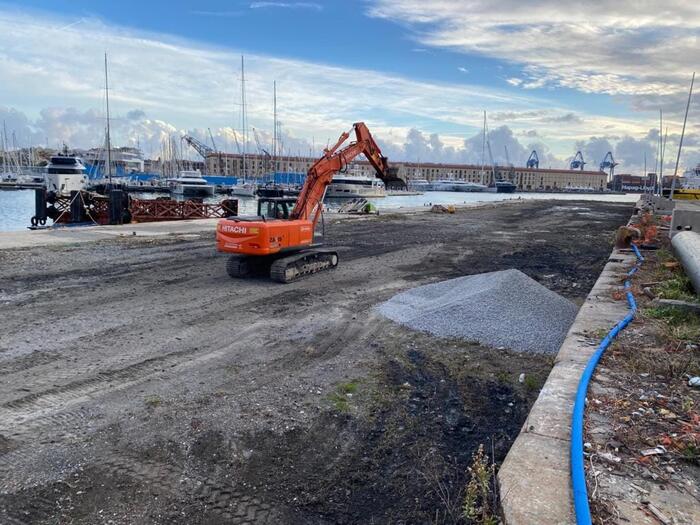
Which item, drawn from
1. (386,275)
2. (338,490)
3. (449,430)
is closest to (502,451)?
(449,430)

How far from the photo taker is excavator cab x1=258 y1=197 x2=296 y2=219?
13.2 m

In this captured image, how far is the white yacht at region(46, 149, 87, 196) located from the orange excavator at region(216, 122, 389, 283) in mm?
24124

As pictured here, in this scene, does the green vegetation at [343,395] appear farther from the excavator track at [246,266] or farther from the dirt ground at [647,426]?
the excavator track at [246,266]

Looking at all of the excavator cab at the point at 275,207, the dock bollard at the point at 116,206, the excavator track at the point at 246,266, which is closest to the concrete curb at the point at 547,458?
the excavator track at the point at 246,266

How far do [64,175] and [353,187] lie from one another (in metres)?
49.3

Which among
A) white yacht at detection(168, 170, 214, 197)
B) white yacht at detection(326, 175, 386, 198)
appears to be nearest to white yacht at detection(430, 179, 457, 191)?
white yacht at detection(326, 175, 386, 198)

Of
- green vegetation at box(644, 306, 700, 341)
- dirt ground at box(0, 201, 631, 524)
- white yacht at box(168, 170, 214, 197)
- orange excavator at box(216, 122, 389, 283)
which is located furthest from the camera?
white yacht at box(168, 170, 214, 197)

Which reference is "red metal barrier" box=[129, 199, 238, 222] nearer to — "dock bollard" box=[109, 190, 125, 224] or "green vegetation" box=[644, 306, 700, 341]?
"dock bollard" box=[109, 190, 125, 224]

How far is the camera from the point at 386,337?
27.4ft

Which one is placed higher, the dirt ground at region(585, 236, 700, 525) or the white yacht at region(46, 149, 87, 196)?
the white yacht at region(46, 149, 87, 196)

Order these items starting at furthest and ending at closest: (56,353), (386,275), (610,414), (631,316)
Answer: (386,275), (631,316), (56,353), (610,414)

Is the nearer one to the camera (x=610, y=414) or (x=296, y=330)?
(x=610, y=414)

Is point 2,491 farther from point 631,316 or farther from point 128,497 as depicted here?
point 631,316

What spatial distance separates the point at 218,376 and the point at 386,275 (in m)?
7.79
